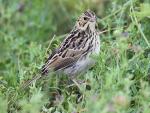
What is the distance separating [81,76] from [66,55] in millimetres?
281

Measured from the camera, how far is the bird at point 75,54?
22.3 ft

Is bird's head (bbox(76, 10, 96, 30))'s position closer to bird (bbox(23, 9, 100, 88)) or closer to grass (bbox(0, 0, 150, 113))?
bird (bbox(23, 9, 100, 88))

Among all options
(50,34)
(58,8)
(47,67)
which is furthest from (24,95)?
(58,8)

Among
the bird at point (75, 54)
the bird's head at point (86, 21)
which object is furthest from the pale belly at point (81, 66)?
the bird's head at point (86, 21)

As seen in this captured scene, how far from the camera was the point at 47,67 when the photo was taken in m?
6.77

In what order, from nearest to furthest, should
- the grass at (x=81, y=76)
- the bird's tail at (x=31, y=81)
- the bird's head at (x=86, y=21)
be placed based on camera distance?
the grass at (x=81, y=76)
the bird's tail at (x=31, y=81)
the bird's head at (x=86, y=21)

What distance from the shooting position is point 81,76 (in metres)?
7.01

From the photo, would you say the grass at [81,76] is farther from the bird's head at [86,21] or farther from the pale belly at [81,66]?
the bird's head at [86,21]

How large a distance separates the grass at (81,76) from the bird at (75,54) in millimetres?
91

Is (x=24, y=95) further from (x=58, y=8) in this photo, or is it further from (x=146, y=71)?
(x=58, y=8)

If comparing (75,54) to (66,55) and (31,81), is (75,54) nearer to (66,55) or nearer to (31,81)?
(66,55)

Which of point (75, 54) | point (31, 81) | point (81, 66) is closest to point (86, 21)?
point (75, 54)

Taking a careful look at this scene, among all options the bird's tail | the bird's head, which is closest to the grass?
the bird's tail

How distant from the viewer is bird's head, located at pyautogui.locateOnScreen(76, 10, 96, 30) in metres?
7.12
